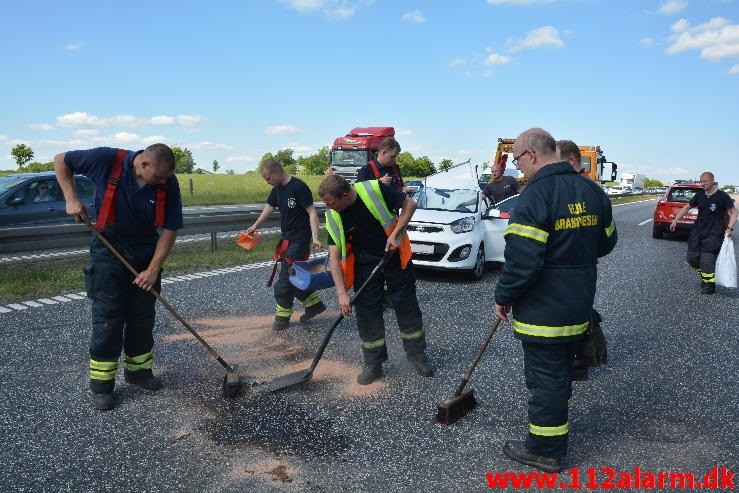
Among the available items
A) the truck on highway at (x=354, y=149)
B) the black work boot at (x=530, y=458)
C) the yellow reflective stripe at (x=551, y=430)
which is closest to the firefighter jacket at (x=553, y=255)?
the yellow reflective stripe at (x=551, y=430)

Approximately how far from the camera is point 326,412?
4043mm

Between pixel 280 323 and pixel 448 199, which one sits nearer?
pixel 280 323

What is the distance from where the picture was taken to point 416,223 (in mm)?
9039

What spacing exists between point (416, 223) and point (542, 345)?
5844 mm

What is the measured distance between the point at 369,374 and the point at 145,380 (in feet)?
5.39

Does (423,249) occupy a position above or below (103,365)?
above

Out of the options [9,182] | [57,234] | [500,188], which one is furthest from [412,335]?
[9,182]

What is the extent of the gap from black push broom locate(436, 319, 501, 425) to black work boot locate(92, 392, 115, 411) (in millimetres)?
2167

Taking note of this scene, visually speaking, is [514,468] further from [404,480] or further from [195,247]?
[195,247]

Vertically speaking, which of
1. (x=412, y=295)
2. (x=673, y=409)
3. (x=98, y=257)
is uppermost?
(x=98, y=257)

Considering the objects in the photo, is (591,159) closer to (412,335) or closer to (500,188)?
(500,188)

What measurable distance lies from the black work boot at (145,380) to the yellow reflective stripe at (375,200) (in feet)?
6.63

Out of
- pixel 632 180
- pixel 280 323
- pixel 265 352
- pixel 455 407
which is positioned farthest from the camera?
pixel 632 180

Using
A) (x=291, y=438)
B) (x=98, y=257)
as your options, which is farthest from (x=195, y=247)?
(x=291, y=438)
